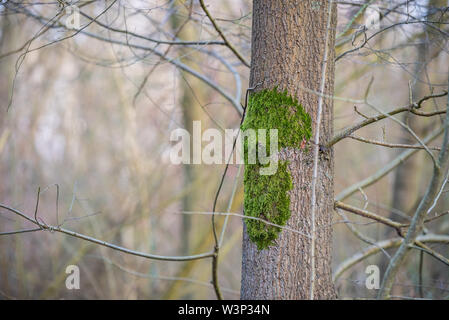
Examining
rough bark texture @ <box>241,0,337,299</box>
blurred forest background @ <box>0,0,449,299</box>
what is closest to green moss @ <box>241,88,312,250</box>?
rough bark texture @ <box>241,0,337,299</box>

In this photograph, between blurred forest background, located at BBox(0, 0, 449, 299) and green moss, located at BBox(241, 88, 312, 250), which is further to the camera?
blurred forest background, located at BBox(0, 0, 449, 299)

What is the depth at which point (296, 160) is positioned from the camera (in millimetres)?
1809

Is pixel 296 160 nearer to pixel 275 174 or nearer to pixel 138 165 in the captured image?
pixel 275 174

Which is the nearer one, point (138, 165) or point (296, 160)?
point (296, 160)

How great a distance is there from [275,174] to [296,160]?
0.37 feet

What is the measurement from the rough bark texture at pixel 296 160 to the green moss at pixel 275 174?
3cm

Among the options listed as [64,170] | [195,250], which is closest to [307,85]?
[195,250]

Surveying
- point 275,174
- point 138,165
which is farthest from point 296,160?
point 138,165

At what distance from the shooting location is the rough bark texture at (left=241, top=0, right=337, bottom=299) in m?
1.78

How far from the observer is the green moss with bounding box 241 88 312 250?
1798mm

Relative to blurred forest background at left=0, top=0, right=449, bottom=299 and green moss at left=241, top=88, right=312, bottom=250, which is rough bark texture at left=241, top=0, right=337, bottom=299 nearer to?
green moss at left=241, top=88, right=312, bottom=250

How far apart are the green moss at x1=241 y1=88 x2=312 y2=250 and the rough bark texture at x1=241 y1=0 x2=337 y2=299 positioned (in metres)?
0.03

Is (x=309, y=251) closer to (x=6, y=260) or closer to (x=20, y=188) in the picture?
(x=6, y=260)

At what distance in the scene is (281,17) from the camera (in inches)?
72.6
